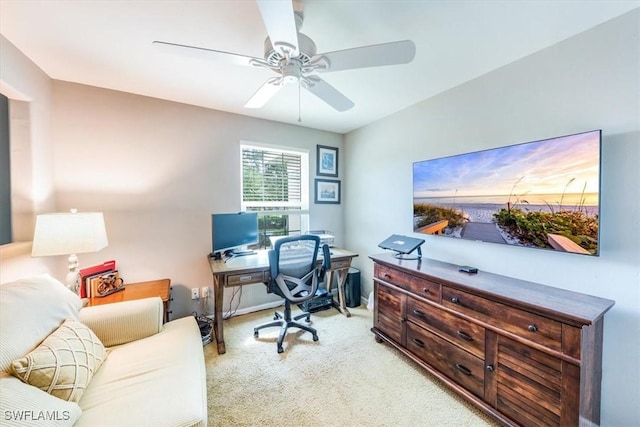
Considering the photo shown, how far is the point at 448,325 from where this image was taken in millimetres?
1748

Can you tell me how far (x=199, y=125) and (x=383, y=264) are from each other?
7.94 feet

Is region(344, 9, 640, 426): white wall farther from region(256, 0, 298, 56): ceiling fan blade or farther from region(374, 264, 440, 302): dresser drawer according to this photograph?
region(256, 0, 298, 56): ceiling fan blade

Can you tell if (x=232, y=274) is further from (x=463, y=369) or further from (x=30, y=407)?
(x=463, y=369)

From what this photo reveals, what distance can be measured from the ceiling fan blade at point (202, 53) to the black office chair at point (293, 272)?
1.35m

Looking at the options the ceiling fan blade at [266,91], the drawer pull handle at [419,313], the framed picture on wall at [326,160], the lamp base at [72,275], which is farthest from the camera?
the framed picture on wall at [326,160]

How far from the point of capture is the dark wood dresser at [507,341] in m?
1.22

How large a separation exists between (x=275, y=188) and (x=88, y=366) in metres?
2.41

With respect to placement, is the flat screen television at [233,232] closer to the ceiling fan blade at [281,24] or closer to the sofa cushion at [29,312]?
the sofa cushion at [29,312]

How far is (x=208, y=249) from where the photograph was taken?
2.79 meters

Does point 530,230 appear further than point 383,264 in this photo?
No

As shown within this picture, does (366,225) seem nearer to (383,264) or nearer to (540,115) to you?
(383,264)

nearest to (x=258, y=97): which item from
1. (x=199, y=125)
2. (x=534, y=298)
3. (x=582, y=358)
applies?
(x=199, y=125)

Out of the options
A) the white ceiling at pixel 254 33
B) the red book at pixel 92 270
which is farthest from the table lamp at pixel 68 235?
the white ceiling at pixel 254 33

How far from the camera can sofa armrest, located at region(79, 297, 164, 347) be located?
151 centimetres
